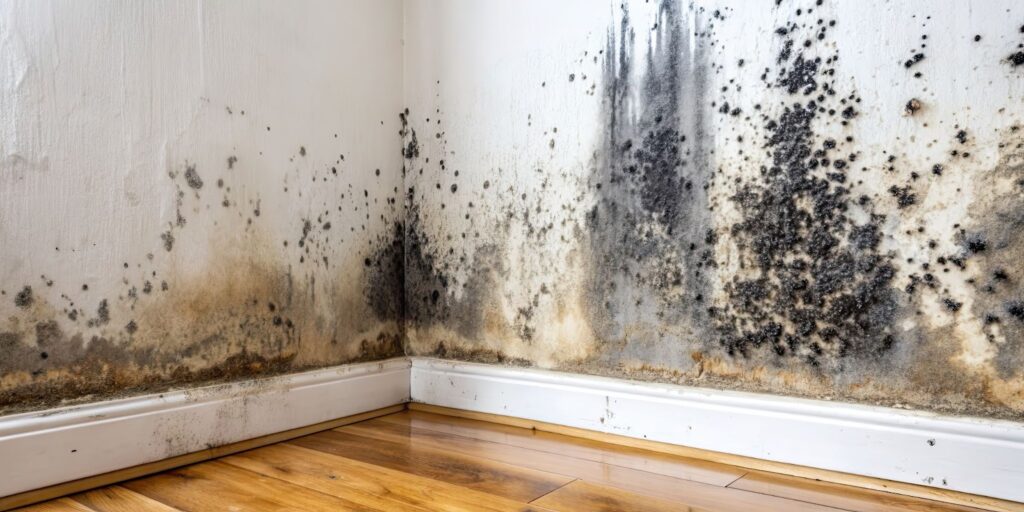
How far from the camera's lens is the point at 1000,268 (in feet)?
3.75

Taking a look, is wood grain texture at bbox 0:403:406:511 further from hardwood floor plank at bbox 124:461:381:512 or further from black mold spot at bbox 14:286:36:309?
black mold spot at bbox 14:286:36:309

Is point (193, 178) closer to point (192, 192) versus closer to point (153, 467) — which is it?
point (192, 192)

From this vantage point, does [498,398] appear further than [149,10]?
Yes

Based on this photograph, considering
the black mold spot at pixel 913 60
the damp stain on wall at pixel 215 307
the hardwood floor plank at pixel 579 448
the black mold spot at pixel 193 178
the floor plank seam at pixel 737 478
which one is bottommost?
the hardwood floor plank at pixel 579 448

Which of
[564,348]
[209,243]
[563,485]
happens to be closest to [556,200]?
[564,348]

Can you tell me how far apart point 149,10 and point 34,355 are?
2.48ft

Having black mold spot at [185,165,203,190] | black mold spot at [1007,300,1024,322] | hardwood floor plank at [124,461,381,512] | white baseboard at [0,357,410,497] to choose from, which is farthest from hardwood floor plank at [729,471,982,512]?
black mold spot at [185,165,203,190]

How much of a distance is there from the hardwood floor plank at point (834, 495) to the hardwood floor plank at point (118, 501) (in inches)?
42.7

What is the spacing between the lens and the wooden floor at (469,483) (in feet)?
3.79

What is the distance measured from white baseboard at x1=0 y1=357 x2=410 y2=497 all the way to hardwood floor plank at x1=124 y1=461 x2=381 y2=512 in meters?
0.07

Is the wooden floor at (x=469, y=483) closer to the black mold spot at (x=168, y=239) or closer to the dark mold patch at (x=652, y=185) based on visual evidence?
the dark mold patch at (x=652, y=185)

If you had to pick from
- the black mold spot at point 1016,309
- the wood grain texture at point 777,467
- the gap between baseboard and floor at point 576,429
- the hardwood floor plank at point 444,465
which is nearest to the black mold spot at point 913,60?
the black mold spot at point 1016,309

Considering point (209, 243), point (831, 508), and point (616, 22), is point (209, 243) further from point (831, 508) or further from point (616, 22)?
point (831, 508)

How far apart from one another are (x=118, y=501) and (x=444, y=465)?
62 centimetres
